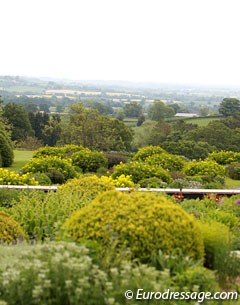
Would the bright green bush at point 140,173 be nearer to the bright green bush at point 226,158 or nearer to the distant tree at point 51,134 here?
the bright green bush at point 226,158

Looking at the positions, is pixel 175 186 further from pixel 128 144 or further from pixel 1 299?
pixel 128 144

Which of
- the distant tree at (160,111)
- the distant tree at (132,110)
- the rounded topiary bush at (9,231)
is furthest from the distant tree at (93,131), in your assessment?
the distant tree at (132,110)

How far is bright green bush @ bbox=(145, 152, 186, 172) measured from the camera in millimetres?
17953

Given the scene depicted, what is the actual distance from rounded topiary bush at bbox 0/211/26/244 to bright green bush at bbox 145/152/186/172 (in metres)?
11.7

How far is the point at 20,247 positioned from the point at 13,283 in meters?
1.10

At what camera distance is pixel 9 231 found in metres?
6.28

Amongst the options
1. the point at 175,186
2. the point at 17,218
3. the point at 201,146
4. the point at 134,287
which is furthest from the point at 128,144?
the point at 134,287

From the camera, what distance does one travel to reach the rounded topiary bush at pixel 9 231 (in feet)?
20.2

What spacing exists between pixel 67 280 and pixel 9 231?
8.41 ft

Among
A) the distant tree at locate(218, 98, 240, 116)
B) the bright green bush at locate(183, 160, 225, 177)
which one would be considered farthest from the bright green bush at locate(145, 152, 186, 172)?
the distant tree at locate(218, 98, 240, 116)

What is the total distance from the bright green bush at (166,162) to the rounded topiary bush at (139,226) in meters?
12.6

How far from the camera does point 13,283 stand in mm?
3982

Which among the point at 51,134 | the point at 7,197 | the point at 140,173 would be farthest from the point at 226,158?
the point at 51,134

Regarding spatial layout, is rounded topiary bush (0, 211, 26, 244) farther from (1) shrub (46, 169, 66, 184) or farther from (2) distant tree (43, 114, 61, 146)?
(2) distant tree (43, 114, 61, 146)
